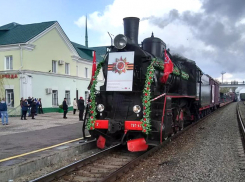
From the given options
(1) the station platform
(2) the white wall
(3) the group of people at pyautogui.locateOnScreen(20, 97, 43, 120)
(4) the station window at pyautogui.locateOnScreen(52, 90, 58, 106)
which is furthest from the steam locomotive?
(4) the station window at pyautogui.locateOnScreen(52, 90, 58, 106)

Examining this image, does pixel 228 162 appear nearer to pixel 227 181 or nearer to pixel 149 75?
pixel 227 181

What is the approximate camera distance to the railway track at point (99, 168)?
18.1ft

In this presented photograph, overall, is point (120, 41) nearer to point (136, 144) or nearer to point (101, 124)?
point (101, 124)

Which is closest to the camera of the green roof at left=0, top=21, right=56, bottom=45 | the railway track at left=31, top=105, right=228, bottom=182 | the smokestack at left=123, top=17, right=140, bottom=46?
the railway track at left=31, top=105, right=228, bottom=182

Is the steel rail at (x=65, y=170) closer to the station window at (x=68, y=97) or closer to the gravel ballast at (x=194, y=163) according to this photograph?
the gravel ballast at (x=194, y=163)

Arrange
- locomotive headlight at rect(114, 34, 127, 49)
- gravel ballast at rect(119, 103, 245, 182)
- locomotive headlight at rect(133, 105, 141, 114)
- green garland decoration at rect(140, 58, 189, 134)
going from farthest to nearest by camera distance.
A: locomotive headlight at rect(114, 34, 127, 49), locomotive headlight at rect(133, 105, 141, 114), green garland decoration at rect(140, 58, 189, 134), gravel ballast at rect(119, 103, 245, 182)

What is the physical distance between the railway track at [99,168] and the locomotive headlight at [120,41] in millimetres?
3205

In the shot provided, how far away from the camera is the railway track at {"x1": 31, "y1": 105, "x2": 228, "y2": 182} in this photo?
552 cm

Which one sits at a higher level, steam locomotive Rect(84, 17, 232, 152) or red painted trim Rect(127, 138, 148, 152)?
steam locomotive Rect(84, 17, 232, 152)

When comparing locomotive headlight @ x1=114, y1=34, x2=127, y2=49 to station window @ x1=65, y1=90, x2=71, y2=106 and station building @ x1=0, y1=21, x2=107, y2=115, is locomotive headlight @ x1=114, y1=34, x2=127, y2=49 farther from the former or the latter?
station window @ x1=65, y1=90, x2=71, y2=106

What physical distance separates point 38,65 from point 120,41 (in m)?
16.3

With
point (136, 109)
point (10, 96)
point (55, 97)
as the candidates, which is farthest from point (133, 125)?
point (55, 97)

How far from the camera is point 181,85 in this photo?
1082cm

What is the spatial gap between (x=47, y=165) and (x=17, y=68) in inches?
668
